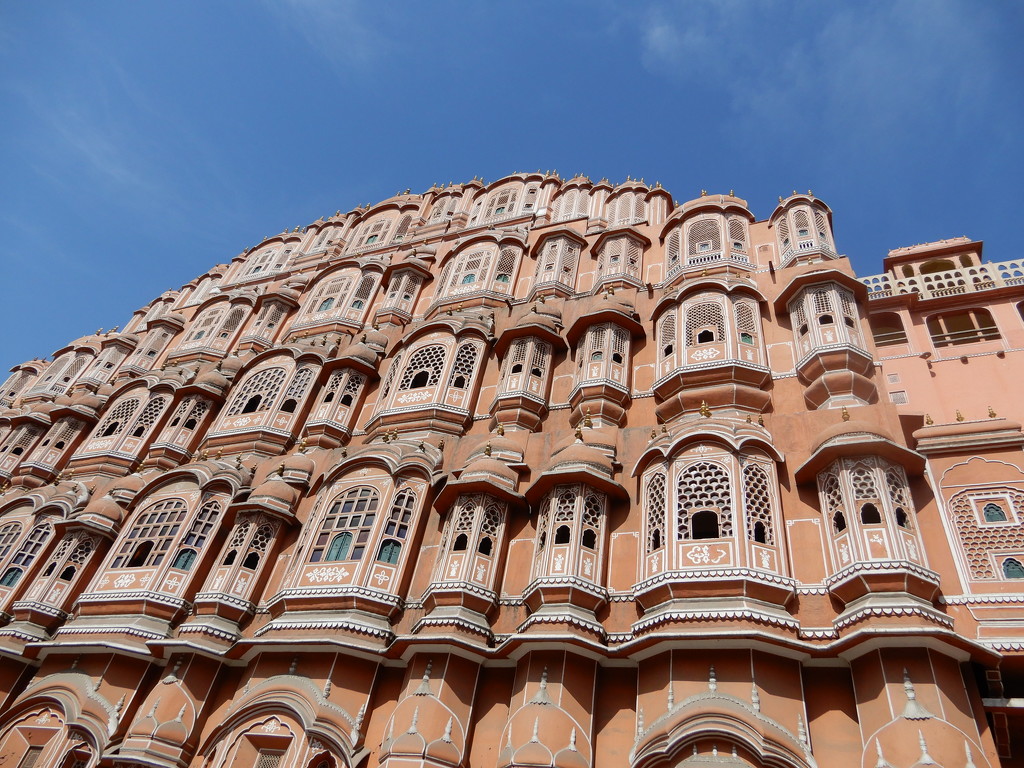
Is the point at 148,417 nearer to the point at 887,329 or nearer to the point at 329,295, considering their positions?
the point at 329,295

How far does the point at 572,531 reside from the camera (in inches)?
589

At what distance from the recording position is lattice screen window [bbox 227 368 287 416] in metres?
23.7

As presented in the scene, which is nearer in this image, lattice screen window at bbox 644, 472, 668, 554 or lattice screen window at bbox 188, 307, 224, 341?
lattice screen window at bbox 644, 472, 668, 554

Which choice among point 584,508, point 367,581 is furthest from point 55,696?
point 584,508

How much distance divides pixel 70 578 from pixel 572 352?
15550mm

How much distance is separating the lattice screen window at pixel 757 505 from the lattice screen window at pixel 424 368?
9917mm

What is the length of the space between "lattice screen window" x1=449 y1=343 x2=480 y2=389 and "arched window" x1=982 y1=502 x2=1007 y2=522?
42.2 feet

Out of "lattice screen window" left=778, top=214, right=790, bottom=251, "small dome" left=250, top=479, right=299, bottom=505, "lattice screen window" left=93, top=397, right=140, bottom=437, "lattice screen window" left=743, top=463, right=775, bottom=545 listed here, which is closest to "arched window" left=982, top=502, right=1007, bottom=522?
"lattice screen window" left=743, top=463, right=775, bottom=545

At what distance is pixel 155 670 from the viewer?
1698 centimetres

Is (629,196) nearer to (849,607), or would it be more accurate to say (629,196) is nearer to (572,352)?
(572,352)

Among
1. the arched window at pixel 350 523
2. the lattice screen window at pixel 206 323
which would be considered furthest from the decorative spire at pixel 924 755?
the lattice screen window at pixel 206 323

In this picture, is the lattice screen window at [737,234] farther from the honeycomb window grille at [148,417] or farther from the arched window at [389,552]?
the honeycomb window grille at [148,417]

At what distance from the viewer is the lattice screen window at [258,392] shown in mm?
23734

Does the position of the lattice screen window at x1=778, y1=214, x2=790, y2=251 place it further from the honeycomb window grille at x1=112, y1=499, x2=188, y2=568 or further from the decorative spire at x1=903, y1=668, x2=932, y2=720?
the honeycomb window grille at x1=112, y1=499, x2=188, y2=568
